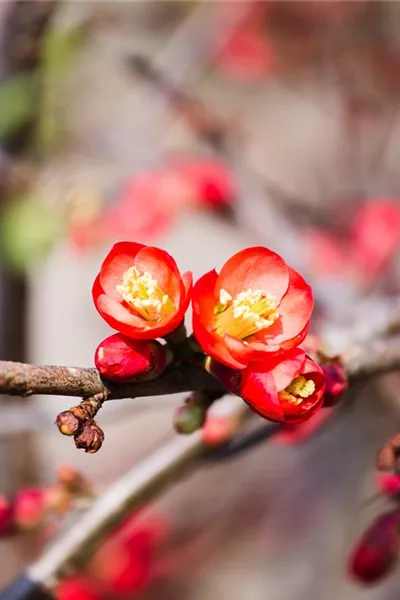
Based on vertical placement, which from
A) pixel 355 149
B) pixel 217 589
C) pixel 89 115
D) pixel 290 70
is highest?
pixel 290 70

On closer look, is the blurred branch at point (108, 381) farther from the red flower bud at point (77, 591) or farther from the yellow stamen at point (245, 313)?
the red flower bud at point (77, 591)

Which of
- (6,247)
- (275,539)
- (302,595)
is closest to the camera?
(6,247)

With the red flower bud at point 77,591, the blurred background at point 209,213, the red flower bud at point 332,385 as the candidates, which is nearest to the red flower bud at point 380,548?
the blurred background at point 209,213

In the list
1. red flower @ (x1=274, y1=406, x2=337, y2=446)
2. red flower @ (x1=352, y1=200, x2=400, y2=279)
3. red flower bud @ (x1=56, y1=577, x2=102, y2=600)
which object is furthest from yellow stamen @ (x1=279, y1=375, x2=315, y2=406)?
red flower @ (x1=352, y1=200, x2=400, y2=279)

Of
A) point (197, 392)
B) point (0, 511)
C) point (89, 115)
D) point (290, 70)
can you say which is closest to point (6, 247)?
point (0, 511)

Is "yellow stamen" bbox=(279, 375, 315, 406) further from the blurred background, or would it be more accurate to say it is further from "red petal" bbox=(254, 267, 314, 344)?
the blurred background

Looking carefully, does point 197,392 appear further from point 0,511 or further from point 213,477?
point 213,477
